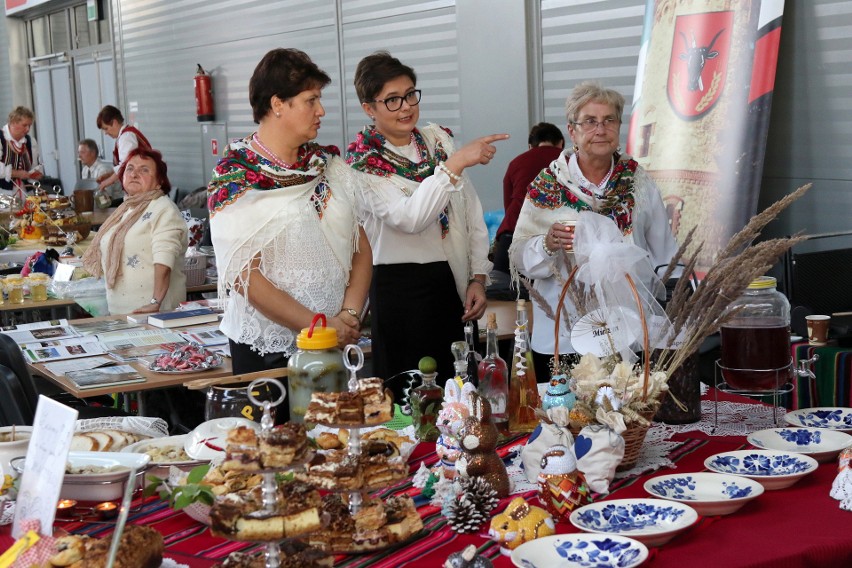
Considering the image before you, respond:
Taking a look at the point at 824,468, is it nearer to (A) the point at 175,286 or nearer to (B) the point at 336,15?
(A) the point at 175,286

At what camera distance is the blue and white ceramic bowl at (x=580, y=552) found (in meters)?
1.63

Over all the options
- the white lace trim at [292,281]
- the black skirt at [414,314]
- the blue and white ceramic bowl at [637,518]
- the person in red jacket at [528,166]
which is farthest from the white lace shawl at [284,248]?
the person in red jacket at [528,166]

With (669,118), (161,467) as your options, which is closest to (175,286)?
(669,118)

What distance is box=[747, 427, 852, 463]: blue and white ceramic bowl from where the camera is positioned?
6.97 feet

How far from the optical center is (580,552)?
1676 mm

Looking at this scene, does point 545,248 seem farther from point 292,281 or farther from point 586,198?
point 292,281

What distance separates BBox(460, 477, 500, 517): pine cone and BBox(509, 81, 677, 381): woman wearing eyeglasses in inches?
52.9

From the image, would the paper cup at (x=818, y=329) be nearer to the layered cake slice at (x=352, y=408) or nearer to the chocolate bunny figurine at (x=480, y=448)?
the chocolate bunny figurine at (x=480, y=448)

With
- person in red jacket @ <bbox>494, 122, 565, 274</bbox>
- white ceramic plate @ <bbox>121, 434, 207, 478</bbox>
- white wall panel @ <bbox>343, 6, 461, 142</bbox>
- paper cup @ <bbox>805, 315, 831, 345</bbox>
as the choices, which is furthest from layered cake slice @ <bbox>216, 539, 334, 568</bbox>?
white wall panel @ <bbox>343, 6, 461, 142</bbox>

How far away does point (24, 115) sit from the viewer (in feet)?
35.2

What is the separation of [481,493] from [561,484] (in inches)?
5.5

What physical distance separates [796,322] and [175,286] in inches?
103

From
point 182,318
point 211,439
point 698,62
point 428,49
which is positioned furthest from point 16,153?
point 211,439

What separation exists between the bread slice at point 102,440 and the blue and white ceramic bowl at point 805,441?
4.33 feet
